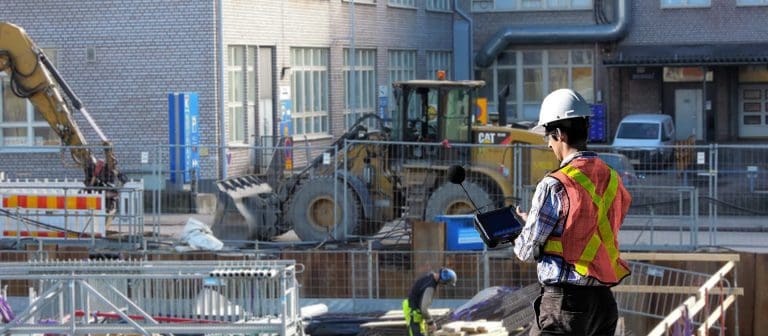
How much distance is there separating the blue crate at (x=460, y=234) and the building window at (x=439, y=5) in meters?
24.3

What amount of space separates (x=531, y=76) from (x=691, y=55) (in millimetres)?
5566

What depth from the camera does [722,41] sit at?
44.0m

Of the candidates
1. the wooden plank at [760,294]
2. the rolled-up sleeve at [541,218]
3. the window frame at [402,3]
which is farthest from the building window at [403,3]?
the rolled-up sleeve at [541,218]

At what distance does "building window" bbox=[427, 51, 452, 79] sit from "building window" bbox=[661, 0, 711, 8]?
7.29 metres

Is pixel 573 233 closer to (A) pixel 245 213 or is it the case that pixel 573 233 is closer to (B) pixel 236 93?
(A) pixel 245 213

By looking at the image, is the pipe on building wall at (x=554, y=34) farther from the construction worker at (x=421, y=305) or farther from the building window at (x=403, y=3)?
the construction worker at (x=421, y=305)

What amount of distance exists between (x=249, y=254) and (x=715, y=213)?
6923 mm

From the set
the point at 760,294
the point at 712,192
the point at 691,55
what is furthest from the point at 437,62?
the point at 760,294

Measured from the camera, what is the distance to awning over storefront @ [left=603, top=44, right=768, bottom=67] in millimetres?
42562

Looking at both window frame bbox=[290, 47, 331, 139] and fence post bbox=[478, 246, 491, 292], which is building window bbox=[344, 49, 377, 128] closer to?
window frame bbox=[290, 47, 331, 139]

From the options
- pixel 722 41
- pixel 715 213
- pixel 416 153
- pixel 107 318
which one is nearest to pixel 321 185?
pixel 416 153

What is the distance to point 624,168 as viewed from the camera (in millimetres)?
21812

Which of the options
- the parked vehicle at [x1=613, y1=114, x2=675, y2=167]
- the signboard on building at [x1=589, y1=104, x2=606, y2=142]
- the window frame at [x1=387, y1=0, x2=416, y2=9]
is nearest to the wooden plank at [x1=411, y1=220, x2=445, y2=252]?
the parked vehicle at [x1=613, y1=114, x2=675, y2=167]

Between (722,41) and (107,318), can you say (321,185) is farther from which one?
(722,41)
